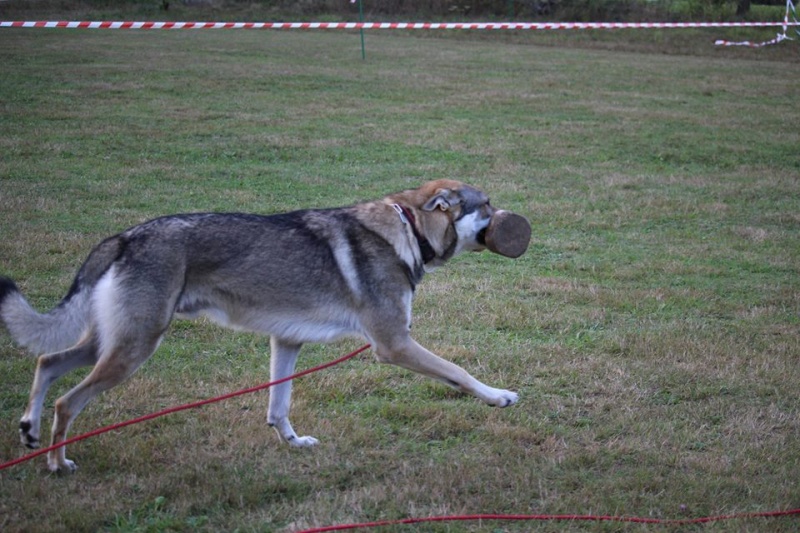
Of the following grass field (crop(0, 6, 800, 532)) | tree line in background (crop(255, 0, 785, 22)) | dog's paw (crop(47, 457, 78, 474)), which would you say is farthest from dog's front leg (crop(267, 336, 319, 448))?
tree line in background (crop(255, 0, 785, 22))

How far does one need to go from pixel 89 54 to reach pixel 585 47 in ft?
47.9

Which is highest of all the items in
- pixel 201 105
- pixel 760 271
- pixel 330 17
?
pixel 330 17

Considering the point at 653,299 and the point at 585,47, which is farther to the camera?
the point at 585,47

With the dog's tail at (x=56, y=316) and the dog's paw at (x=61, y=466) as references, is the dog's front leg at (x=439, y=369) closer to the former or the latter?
the dog's tail at (x=56, y=316)

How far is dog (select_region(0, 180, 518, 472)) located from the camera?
4.36 m

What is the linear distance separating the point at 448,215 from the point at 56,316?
2127mm

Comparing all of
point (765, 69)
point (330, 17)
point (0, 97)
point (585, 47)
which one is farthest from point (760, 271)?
point (330, 17)

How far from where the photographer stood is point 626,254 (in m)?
8.94

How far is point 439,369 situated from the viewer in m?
4.67

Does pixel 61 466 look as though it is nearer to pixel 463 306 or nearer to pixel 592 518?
pixel 592 518

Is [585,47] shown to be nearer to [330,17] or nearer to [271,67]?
[330,17]

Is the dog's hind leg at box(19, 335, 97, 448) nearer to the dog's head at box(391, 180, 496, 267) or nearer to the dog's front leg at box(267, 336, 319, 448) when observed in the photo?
the dog's front leg at box(267, 336, 319, 448)

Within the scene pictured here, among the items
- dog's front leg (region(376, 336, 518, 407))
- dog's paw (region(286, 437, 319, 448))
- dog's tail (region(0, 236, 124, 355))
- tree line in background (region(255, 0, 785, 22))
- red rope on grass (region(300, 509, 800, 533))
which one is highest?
tree line in background (region(255, 0, 785, 22))

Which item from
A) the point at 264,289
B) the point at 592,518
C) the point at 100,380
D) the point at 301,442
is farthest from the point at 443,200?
the point at 100,380
